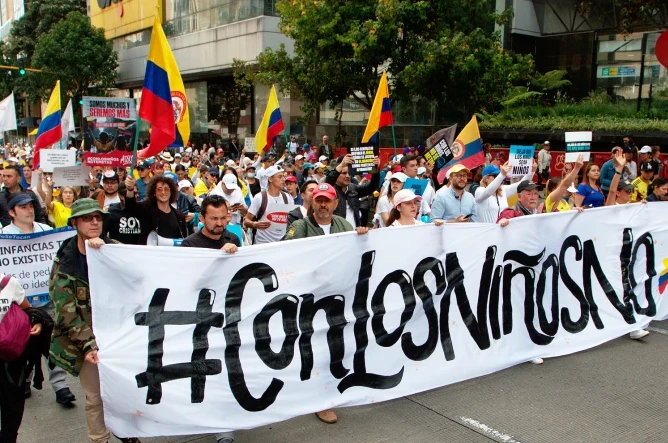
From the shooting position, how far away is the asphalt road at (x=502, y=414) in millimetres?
4324

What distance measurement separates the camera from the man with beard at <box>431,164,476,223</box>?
7.12 metres

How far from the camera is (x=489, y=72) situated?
1930cm

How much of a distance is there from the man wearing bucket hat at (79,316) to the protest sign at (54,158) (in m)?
6.86

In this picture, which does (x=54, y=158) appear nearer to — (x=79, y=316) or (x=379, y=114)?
(x=379, y=114)

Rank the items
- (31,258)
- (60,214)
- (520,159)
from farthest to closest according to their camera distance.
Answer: (520,159) → (60,214) → (31,258)

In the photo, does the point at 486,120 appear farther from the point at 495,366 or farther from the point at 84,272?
the point at 84,272

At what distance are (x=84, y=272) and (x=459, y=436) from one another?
270 cm

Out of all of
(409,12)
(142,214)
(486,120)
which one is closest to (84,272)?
(142,214)

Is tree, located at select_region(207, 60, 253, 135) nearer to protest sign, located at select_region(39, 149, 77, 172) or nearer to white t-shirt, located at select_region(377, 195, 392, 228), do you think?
protest sign, located at select_region(39, 149, 77, 172)

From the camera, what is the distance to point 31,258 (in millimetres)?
5410

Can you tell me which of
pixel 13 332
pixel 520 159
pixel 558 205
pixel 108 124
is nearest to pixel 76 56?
pixel 108 124

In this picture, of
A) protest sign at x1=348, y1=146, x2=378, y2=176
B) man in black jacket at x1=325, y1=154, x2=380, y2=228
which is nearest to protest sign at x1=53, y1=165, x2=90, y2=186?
man in black jacket at x1=325, y1=154, x2=380, y2=228

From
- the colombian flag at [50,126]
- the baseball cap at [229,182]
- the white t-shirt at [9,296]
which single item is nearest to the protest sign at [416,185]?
the baseball cap at [229,182]

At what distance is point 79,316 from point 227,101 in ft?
107
